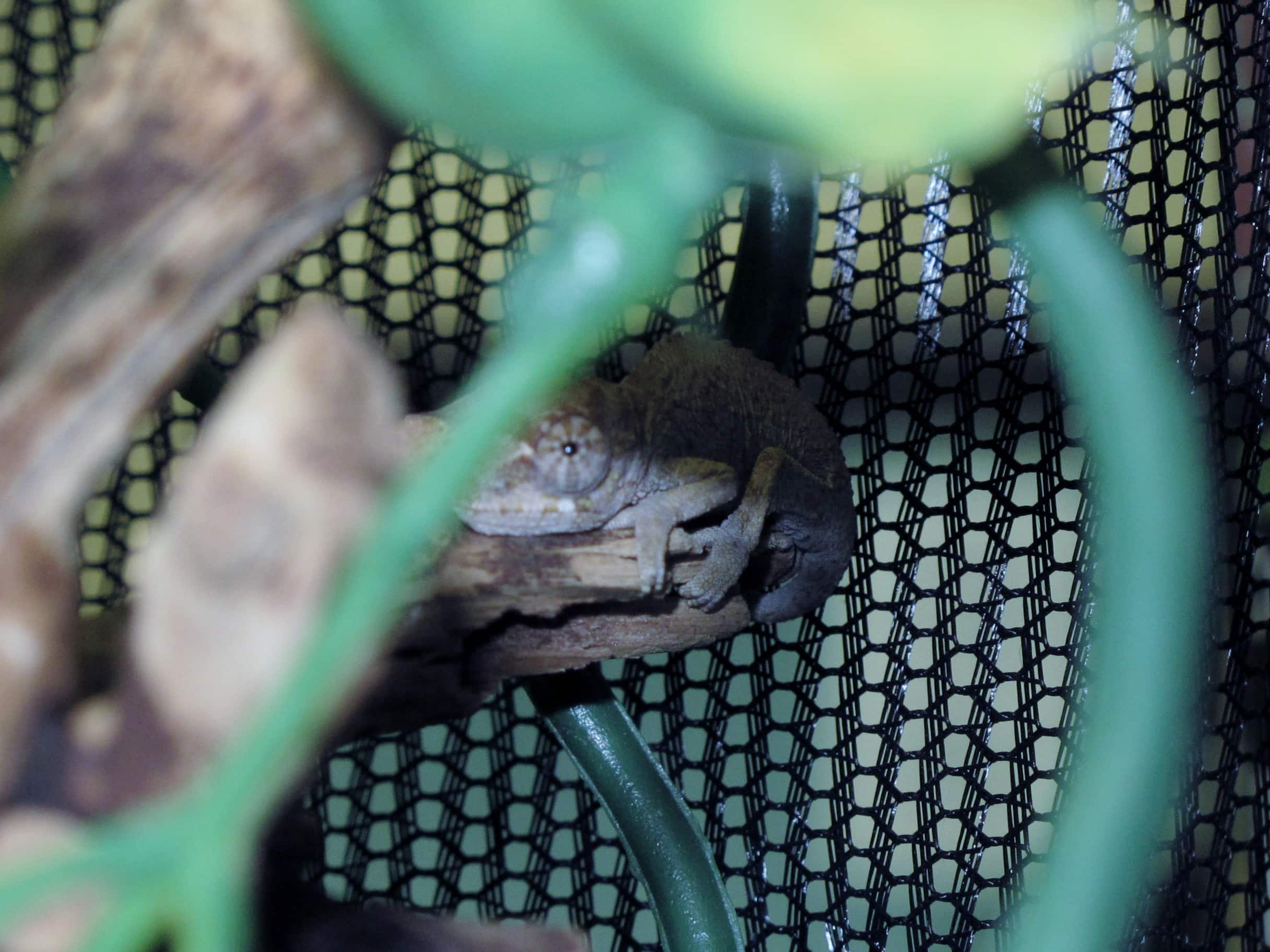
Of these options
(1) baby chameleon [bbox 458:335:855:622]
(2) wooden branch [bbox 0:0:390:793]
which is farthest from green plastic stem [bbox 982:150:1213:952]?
(1) baby chameleon [bbox 458:335:855:622]

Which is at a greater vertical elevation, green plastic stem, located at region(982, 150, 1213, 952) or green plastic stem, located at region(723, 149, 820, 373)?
green plastic stem, located at region(723, 149, 820, 373)

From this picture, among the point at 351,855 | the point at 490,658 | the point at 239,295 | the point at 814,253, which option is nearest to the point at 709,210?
the point at 814,253

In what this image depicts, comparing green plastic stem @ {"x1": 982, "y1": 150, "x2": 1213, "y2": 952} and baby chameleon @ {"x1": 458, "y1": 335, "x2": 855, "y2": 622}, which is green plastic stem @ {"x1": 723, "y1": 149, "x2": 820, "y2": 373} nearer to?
baby chameleon @ {"x1": 458, "y1": 335, "x2": 855, "y2": 622}

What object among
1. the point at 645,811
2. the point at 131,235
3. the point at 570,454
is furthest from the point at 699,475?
the point at 131,235

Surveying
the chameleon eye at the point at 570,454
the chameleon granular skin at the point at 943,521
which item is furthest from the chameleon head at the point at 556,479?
the chameleon granular skin at the point at 943,521

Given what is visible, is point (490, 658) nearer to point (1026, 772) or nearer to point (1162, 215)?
point (1026, 772)

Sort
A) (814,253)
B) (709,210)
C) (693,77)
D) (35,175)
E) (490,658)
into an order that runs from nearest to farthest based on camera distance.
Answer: (693,77), (35,175), (490,658), (814,253), (709,210)

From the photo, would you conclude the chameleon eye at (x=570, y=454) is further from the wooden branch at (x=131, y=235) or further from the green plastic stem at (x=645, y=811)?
the wooden branch at (x=131, y=235)

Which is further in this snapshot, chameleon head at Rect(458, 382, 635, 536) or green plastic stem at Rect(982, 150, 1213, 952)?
chameleon head at Rect(458, 382, 635, 536)
